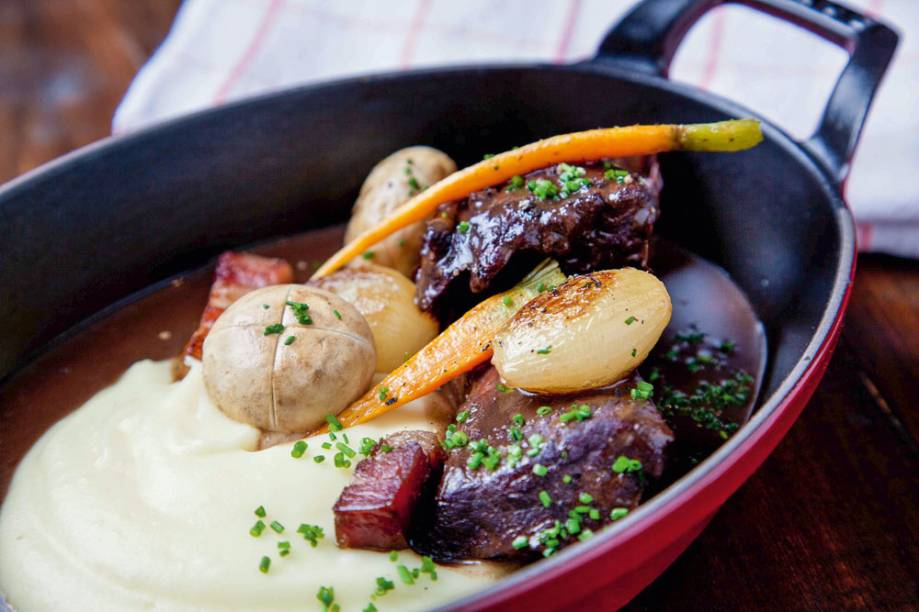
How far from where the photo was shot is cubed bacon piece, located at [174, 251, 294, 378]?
221 cm

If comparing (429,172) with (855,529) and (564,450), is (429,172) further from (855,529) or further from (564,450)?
(855,529)

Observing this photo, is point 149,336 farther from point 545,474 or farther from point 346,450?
point 545,474

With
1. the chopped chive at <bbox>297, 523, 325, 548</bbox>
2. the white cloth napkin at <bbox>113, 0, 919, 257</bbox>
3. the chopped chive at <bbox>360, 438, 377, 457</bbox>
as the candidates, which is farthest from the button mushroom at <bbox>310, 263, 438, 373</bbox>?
the white cloth napkin at <bbox>113, 0, 919, 257</bbox>

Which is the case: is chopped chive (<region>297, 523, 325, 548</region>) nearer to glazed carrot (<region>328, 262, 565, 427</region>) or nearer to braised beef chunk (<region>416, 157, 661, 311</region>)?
glazed carrot (<region>328, 262, 565, 427</region>)

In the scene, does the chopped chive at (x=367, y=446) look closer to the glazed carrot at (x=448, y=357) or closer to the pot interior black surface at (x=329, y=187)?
the glazed carrot at (x=448, y=357)

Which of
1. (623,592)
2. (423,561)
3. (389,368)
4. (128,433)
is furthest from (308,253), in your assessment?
(623,592)

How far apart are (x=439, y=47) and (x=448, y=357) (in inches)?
81.9

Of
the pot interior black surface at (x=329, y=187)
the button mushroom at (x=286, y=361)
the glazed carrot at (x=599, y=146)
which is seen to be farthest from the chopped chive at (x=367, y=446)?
the pot interior black surface at (x=329, y=187)

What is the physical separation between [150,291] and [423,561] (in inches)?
57.1

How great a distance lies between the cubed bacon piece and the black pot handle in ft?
4.00

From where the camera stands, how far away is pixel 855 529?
181 cm

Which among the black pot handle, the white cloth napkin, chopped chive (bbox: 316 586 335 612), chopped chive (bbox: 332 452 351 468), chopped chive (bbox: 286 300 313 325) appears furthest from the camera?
the white cloth napkin

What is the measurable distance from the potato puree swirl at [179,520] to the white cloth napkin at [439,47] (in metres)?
A: 1.84

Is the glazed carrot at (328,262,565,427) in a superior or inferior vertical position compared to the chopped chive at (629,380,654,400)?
inferior
